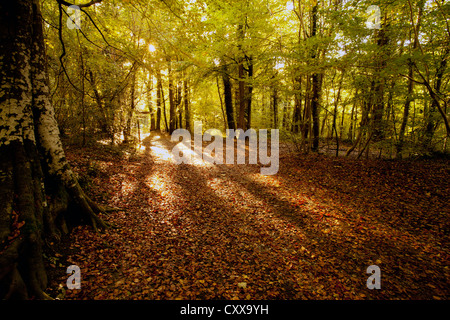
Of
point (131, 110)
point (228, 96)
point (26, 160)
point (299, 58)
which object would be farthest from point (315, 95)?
point (26, 160)

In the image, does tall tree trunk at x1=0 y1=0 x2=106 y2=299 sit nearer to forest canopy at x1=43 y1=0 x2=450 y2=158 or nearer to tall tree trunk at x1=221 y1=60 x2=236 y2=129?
forest canopy at x1=43 y1=0 x2=450 y2=158

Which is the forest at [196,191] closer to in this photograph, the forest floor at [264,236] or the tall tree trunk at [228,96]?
the forest floor at [264,236]

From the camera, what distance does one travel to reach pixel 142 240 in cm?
419

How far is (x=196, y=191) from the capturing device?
7.00m

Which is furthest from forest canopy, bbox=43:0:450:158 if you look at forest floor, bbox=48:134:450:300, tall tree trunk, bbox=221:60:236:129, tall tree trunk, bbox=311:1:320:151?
tall tree trunk, bbox=221:60:236:129

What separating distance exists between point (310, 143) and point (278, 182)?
14.2 feet

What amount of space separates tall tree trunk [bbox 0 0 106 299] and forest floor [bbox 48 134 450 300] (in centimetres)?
44

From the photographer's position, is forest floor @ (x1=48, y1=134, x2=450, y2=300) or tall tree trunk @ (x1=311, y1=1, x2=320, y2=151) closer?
forest floor @ (x1=48, y1=134, x2=450, y2=300)

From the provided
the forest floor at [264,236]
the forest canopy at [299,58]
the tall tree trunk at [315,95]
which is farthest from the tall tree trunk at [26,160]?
the tall tree trunk at [315,95]

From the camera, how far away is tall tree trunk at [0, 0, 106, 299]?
8.55 ft

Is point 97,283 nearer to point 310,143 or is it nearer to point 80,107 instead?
point 80,107

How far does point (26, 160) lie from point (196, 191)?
182 inches

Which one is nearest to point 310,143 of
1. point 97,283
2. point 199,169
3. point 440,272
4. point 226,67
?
point 199,169
